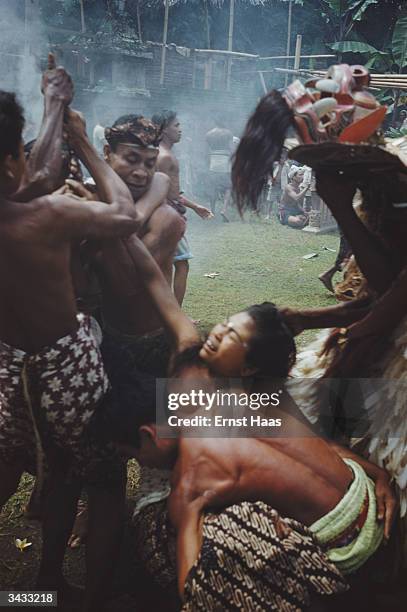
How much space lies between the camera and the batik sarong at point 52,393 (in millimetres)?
1775

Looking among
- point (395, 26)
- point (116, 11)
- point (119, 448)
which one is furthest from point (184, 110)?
point (119, 448)

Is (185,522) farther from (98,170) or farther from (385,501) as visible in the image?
(98,170)

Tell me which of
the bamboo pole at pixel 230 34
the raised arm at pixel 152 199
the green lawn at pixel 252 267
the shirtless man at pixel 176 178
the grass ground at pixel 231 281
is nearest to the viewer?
the raised arm at pixel 152 199

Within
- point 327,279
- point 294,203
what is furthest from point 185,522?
point 294,203

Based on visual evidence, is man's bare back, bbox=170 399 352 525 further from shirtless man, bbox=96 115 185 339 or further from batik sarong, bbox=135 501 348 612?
shirtless man, bbox=96 115 185 339

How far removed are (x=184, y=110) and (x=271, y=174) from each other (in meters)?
5.11

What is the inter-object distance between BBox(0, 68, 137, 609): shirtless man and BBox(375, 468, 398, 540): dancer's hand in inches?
33.7

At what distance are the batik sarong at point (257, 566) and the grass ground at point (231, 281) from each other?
1.96ft

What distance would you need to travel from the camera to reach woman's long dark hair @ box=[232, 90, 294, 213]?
1739 millimetres

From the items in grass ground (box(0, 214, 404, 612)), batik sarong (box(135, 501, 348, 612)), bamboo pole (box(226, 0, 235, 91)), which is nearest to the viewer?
batik sarong (box(135, 501, 348, 612))

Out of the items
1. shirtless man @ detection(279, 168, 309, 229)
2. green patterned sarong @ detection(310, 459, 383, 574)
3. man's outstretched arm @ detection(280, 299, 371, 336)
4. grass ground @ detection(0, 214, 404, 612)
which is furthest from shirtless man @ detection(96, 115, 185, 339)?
shirtless man @ detection(279, 168, 309, 229)

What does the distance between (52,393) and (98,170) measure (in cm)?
68

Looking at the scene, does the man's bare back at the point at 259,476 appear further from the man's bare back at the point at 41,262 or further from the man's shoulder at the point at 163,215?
the man's shoulder at the point at 163,215

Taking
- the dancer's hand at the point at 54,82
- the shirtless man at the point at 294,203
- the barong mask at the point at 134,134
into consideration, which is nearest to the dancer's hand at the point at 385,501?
the barong mask at the point at 134,134
